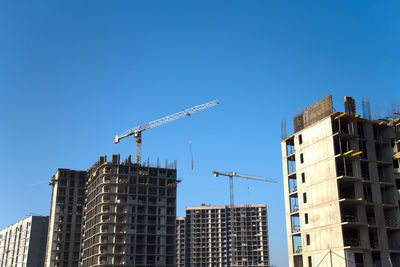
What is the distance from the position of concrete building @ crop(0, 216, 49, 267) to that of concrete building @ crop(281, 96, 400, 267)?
352ft

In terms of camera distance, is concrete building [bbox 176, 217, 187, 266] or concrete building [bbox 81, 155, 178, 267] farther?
concrete building [bbox 176, 217, 187, 266]

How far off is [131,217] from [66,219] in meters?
32.9

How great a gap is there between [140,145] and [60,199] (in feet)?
124

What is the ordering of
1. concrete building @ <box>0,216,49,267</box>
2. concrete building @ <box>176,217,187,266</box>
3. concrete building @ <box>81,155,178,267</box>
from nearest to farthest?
concrete building @ <box>81,155,178,267</box> < concrete building @ <box>0,216,49,267</box> < concrete building @ <box>176,217,187,266</box>

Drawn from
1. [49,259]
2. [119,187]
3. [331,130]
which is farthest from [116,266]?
[331,130]

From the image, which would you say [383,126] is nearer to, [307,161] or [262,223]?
[307,161]

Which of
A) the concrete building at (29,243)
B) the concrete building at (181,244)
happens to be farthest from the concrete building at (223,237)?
the concrete building at (29,243)

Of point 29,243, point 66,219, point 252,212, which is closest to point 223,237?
point 252,212

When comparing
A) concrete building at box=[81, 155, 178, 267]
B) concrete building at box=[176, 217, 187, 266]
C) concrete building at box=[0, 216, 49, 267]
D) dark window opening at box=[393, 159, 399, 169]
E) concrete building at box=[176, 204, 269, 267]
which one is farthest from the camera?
concrete building at box=[176, 217, 187, 266]

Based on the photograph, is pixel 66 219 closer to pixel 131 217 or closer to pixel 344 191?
pixel 131 217

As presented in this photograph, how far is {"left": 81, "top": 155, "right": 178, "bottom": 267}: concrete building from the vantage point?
109 meters

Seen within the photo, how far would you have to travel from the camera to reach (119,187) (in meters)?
113

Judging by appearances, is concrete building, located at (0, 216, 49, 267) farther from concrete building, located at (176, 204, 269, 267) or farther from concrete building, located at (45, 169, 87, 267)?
concrete building, located at (176, 204, 269, 267)

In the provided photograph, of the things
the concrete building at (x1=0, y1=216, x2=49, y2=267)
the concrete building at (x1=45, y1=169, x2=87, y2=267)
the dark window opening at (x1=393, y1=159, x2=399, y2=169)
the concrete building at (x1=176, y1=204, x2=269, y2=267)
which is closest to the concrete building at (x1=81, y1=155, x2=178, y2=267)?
the concrete building at (x1=45, y1=169, x2=87, y2=267)
